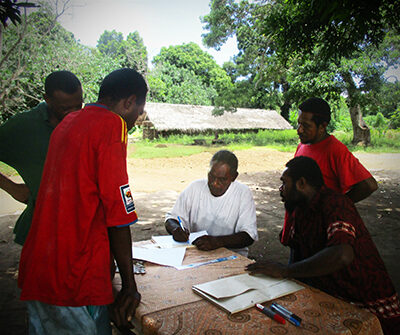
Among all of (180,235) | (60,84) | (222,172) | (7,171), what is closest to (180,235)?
(180,235)

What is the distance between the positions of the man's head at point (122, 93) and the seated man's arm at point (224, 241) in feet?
3.51

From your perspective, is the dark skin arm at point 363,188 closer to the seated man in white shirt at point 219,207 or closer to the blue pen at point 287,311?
the seated man in white shirt at point 219,207

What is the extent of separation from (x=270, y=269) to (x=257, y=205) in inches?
207

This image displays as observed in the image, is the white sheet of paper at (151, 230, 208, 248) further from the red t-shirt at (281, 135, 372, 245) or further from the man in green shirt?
the man in green shirt

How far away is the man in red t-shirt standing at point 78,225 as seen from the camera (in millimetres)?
1179

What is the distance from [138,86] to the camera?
1419 mm

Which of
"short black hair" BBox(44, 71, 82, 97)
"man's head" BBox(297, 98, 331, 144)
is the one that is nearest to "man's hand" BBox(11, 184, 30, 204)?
"short black hair" BBox(44, 71, 82, 97)

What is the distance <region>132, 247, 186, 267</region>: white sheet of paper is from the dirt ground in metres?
1.36

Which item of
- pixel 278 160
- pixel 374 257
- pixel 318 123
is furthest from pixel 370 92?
pixel 374 257

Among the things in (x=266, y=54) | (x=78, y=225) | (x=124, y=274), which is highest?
(x=266, y=54)

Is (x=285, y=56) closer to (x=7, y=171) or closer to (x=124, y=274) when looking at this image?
(x=124, y=274)

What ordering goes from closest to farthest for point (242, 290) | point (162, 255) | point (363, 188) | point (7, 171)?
point (242, 290) → point (162, 255) → point (363, 188) → point (7, 171)

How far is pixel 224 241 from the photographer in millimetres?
2242

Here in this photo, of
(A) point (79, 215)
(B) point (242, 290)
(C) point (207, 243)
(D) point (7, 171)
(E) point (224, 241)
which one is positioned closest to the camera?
(A) point (79, 215)
